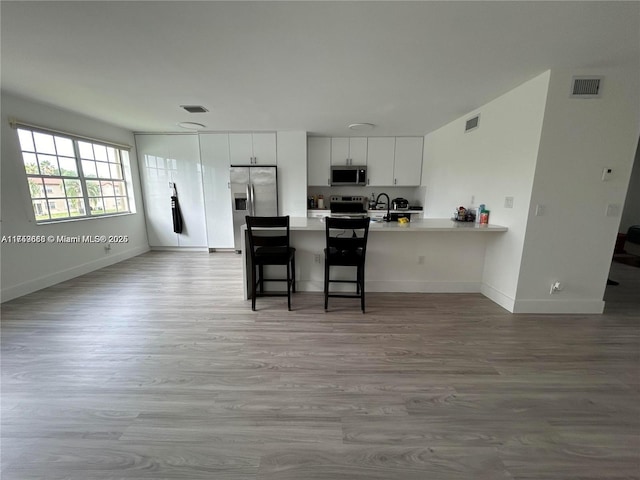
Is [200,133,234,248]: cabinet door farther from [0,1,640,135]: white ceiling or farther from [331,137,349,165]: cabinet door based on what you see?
[331,137,349,165]: cabinet door

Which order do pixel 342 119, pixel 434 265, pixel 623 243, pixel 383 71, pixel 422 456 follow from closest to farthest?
pixel 422 456, pixel 383 71, pixel 434 265, pixel 342 119, pixel 623 243

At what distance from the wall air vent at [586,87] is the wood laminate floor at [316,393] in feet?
6.95

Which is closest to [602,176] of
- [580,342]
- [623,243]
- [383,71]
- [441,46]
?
[580,342]

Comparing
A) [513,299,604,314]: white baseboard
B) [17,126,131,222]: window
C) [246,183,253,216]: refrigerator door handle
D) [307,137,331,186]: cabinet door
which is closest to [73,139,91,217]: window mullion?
[17,126,131,222]: window

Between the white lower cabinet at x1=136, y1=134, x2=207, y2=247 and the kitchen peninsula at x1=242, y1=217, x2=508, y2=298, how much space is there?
2835 mm

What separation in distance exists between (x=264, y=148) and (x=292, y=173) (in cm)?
69

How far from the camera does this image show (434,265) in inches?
123

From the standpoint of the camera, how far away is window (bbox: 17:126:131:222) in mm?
3205

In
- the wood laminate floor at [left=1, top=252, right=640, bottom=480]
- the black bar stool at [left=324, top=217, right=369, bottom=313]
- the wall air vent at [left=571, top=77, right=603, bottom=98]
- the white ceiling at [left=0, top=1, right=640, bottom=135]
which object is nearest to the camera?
the wood laminate floor at [left=1, top=252, right=640, bottom=480]

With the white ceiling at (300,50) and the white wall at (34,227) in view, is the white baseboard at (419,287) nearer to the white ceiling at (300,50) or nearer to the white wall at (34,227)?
the white ceiling at (300,50)

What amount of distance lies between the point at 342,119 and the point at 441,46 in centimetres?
203

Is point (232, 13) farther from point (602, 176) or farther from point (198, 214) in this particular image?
point (198, 214)

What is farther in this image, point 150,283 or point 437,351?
point 150,283

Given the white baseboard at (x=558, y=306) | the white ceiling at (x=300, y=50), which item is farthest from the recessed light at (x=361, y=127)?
the white baseboard at (x=558, y=306)
